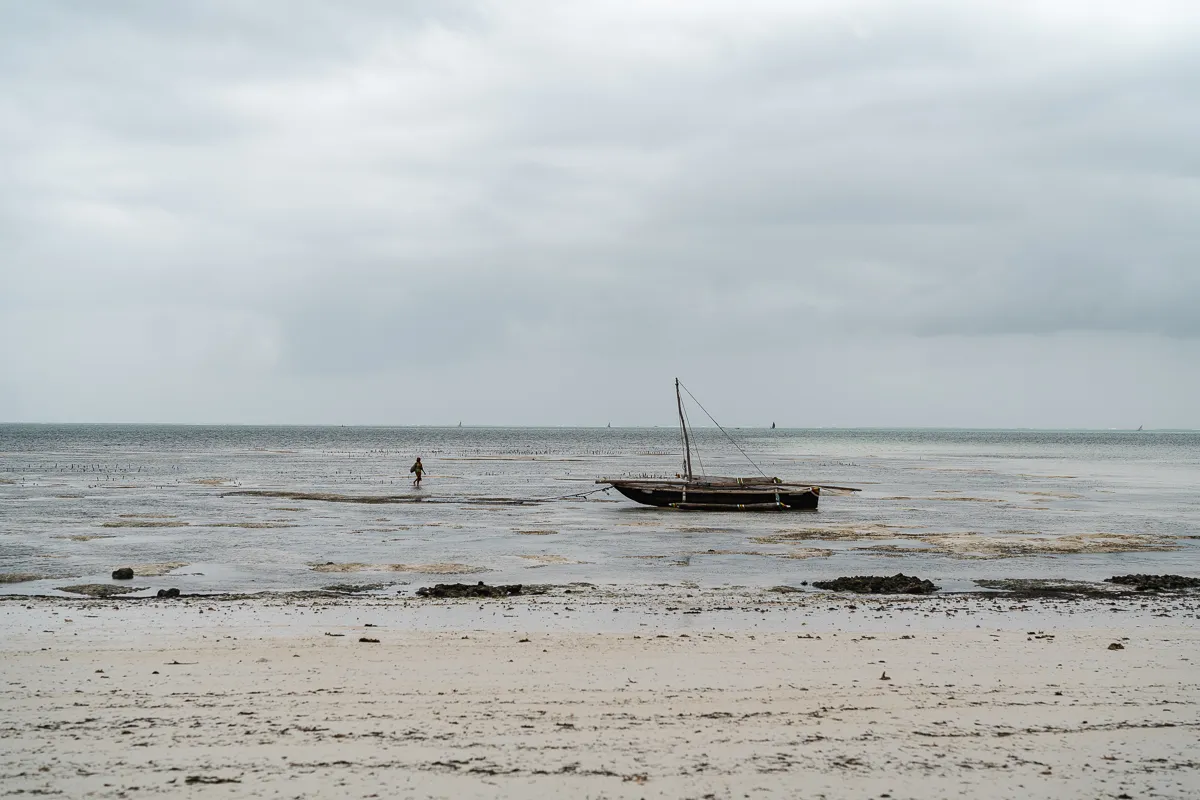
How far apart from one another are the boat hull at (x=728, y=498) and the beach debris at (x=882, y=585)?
20728 mm

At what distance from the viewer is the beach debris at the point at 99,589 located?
60.5 ft

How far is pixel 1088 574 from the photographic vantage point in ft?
73.4

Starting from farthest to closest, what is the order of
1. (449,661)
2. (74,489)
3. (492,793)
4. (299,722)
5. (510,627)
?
(74,489) < (510,627) < (449,661) < (299,722) < (492,793)

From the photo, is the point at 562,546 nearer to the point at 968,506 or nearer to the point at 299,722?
the point at 299,722

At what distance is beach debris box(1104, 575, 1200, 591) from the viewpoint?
19594mm

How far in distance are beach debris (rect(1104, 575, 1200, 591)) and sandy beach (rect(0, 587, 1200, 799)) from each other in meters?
3.97

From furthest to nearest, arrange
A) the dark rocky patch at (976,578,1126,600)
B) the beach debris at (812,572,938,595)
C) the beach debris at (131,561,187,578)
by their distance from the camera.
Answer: the beach debris at (131,561,187,578) → the beach debris at (812,572,938,595) → the dark rocky patch at (976,578,1126,600)

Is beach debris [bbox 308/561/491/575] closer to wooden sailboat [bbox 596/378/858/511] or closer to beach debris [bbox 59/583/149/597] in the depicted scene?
beach debris [bbox 59/583/149/597]

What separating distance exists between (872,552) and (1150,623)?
11536 millimetres

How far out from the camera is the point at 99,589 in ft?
62.0

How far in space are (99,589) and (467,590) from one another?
7436mm

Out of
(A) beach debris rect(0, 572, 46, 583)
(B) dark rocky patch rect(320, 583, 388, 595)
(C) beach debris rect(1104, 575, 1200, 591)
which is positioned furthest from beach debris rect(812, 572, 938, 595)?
(A) beach debris rect(0, 572, 46, 583)

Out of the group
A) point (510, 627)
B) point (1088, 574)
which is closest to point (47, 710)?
point (510, 627)

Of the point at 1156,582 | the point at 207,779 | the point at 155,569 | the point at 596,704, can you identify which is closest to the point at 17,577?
the point at 155,569
